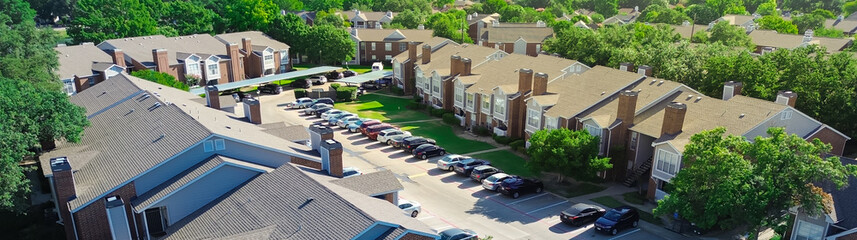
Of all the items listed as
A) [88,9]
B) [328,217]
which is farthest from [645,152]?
[88,9]

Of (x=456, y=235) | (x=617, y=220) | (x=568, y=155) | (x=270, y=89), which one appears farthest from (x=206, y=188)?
(x=270, y=89)

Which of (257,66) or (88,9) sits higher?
(88,9)

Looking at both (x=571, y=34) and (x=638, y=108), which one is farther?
(x=571, y=34)

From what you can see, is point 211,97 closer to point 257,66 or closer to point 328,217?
point 328,217

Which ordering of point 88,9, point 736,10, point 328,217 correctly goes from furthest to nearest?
1. point 736,10
2. point 88,9
3. point 328,217

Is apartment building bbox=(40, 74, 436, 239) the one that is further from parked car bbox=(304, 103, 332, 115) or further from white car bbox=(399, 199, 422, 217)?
parked car bbox=(304, 103, 332, 115)

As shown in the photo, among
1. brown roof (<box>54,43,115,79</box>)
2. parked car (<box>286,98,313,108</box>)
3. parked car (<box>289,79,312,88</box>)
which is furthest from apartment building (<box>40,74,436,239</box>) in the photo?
parked car (<box>289,79,312,88</box>)
